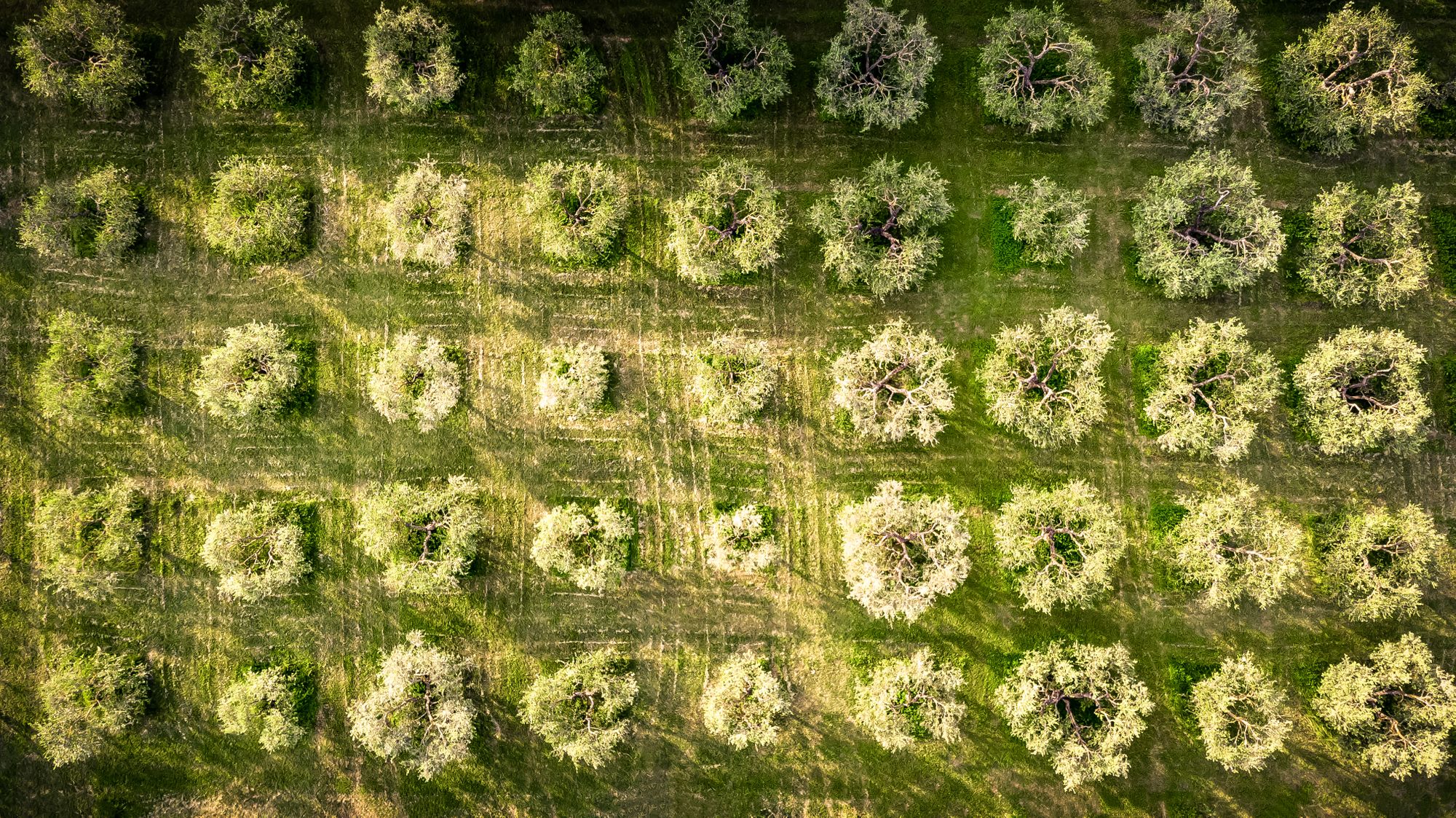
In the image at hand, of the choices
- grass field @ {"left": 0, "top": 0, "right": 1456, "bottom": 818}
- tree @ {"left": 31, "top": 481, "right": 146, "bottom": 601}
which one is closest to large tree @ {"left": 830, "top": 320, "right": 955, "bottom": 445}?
grass field @ {"left": 0, "top": 0, "right": 1456, "bottom": 818}

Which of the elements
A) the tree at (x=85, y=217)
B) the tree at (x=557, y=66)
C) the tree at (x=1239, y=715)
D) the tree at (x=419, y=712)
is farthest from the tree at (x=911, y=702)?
the tree at (x=85, y=217)

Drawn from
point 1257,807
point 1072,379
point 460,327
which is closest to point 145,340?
point 460,327

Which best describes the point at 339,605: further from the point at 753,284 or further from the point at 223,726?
the point at 753,284

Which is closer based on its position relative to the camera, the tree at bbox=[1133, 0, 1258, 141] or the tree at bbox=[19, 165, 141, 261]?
the tree at bbox=[1133, 0, 1258, 141]

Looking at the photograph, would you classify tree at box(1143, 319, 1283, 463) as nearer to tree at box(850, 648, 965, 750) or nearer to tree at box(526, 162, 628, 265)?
tree at box(850, 648, 965, 750)

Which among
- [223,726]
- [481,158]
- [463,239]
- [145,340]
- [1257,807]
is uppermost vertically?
[481,158]
